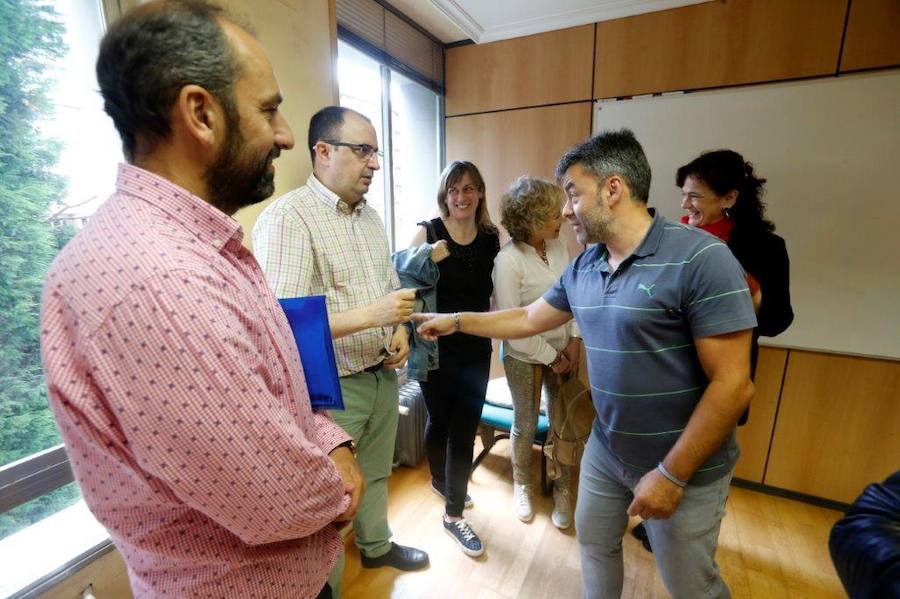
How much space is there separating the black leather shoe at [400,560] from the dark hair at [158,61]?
1.92 m

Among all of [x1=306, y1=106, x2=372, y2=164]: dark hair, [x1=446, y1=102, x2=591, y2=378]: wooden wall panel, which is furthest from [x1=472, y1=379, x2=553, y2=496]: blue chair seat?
[x1=306, y1=106, x2=372, y2=164]: dark hair

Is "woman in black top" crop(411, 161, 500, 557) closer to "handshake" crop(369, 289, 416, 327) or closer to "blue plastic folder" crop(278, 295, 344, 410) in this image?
"handshake" crop(369, 289, 416, 327)

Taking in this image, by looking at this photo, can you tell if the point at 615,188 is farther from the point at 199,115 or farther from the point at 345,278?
the point at 199,115

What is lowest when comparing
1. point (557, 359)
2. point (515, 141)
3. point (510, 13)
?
point (557, 359)

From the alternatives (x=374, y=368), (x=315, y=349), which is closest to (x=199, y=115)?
(x=315, y=349)

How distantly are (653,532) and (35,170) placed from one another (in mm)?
2052

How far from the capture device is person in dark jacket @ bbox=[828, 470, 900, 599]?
1.66 feet

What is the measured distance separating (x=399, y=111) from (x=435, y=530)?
2.67 metres

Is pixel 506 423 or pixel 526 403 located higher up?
pixel 526 403

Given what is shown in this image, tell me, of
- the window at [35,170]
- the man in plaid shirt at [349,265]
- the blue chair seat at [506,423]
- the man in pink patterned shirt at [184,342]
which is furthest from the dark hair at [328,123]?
the blue chair seat at [506,423]

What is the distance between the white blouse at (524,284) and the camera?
189 cm

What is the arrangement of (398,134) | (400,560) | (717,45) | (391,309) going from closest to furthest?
(391,309), (400,560), (717,45), (398,134)

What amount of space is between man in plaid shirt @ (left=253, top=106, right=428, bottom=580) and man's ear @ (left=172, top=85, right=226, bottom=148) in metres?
0.65

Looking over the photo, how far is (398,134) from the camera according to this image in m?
2.85
